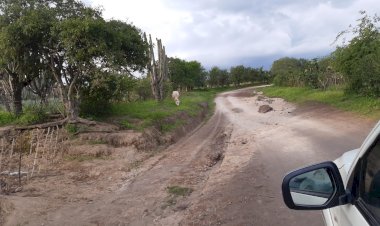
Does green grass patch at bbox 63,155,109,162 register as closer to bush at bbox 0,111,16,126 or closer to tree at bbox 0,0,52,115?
tree at bbox 0,0,52,115

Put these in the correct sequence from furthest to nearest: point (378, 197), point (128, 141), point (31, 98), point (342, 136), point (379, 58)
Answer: point (31, 98), point (379, 58), point (128, 141), point (342, 136), point (378, 197)

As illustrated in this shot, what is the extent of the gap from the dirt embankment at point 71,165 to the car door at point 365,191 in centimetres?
642

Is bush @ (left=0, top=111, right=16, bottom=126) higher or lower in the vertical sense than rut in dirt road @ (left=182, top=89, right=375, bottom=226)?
higher

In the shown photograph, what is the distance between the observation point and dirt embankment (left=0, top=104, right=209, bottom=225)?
8.02 metres

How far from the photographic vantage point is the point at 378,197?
5.39 ft

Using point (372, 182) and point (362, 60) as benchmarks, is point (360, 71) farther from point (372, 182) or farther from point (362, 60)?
point (372, 182)

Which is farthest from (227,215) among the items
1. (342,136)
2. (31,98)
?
(31,98)

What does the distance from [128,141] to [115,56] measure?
3.04 meters

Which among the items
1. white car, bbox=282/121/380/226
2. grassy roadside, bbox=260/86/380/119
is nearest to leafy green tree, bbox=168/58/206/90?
grassy roadside, bbox=260/86/380/119

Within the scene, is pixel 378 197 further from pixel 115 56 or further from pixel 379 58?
pixel 379 58

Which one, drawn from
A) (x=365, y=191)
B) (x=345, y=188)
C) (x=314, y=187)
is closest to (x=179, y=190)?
(x=314, y=187)

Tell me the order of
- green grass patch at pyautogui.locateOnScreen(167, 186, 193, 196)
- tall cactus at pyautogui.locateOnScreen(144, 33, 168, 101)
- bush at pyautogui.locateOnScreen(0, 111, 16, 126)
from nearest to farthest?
1. green grass patch at pyautogui.locateOnScreen(167, 186, 193, 196)
2. bush at pyautogui.locateOnScreen(0, 111, 16, 126)
3. tall cactus at pyautogui.locateOnScreen(144, 33, 168, 101)

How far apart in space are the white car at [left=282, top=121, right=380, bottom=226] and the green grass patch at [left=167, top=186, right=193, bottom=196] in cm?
619

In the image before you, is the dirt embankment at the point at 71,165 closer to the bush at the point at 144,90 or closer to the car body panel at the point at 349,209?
the car body panel at the point at 349,209
